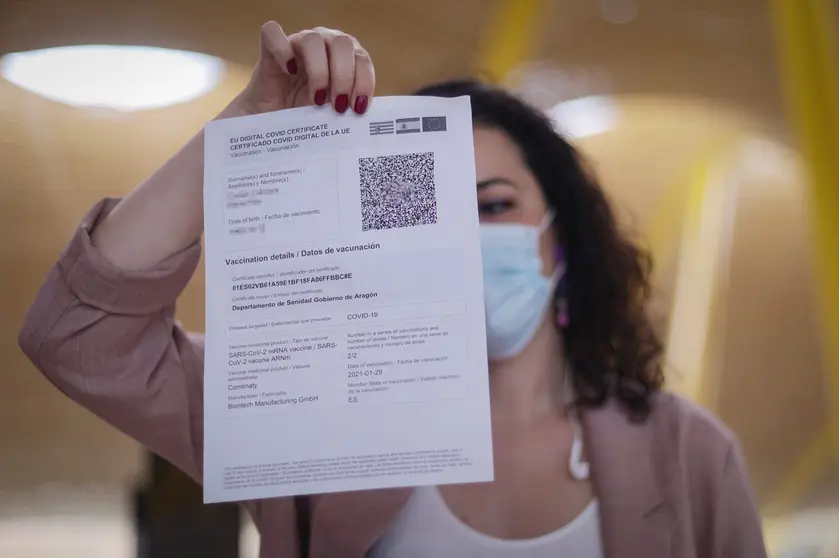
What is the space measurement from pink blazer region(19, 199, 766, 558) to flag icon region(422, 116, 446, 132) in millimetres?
242

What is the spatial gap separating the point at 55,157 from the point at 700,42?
888mm

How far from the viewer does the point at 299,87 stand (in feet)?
2.06

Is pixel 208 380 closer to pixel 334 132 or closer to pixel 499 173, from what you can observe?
pixel 334 132

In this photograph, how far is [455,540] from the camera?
66cm

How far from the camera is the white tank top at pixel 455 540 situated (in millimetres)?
656

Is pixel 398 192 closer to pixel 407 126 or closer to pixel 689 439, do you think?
pixel 407 126

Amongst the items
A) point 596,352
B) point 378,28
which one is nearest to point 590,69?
point 378,28

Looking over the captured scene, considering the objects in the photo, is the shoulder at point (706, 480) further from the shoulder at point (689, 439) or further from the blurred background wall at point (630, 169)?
the blurred background wall at point (630, 169)

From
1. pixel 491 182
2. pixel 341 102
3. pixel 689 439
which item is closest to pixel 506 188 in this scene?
pixel 491 182

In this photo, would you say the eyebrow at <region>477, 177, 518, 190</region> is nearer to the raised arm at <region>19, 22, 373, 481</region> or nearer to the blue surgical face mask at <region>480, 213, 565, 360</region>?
the blue surgical face mask at <region>480, 213, 565, 360</region>

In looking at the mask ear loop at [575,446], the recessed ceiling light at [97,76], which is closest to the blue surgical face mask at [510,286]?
the mask ear loop at [575,446]

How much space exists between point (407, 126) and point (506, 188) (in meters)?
0.20

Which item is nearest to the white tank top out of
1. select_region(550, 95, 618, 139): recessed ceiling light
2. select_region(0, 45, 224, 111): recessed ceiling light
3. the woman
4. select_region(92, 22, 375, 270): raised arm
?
the woman

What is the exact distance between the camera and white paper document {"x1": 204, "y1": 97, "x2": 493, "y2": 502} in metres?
0.53
